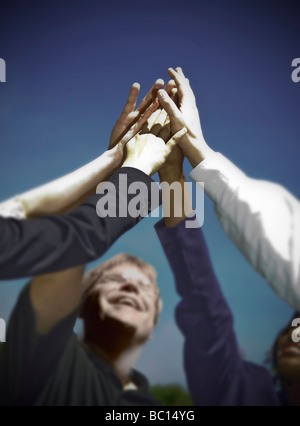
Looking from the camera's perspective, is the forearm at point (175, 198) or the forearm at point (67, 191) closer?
the forearm at point (67, 191)

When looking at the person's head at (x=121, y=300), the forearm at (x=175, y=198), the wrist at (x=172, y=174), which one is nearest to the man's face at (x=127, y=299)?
the person's head at (x=121, y=300)

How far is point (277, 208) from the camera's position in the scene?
0.60m

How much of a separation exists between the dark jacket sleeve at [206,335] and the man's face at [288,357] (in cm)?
4

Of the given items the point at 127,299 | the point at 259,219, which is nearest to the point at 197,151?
the point at 259,219

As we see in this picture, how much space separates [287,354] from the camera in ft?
2.45

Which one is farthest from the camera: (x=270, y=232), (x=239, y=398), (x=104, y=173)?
(x=104, y=173)

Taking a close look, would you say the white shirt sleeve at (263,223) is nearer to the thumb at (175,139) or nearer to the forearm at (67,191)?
the thumb at (175,139)

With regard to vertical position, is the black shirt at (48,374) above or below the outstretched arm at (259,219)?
below

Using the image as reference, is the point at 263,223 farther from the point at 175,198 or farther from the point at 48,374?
the point at 48,374

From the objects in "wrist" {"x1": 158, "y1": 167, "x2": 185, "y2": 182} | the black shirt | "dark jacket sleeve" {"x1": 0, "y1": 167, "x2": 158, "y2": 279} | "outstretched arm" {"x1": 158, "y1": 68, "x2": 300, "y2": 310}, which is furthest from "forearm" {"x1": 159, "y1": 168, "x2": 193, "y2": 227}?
the black shirt

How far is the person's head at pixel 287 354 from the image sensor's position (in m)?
0.72

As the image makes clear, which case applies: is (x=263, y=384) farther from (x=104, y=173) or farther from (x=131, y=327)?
(x=104, y=173)

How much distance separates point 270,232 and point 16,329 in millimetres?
535
